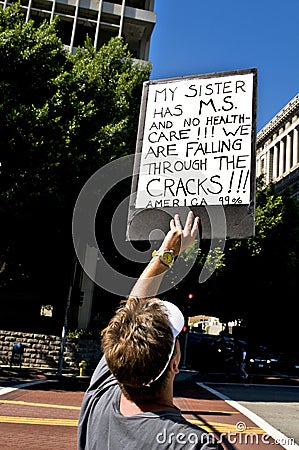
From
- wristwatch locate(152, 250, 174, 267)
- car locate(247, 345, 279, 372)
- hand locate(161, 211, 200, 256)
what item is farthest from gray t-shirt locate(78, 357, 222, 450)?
car locate(247, 345, 279, 372)

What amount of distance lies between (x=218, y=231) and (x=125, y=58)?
62.7 feet

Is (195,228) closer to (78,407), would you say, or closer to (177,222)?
(177,222)

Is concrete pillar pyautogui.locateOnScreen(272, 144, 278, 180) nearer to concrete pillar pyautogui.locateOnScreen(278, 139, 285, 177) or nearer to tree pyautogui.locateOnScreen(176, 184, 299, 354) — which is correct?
concrete pillar pyautogui.locateOnScreen(278, 139, 285, 177)

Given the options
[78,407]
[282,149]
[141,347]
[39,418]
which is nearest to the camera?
[141,347]

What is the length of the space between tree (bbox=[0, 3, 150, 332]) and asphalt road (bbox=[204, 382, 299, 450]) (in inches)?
328

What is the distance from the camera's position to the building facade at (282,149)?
1999 inches

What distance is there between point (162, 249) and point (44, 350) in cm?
1975

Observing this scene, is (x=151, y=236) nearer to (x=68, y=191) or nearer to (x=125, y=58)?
(x=68, y=191)

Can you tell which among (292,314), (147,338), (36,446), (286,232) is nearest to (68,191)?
(36,446)

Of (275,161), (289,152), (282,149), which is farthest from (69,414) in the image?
(275,161)

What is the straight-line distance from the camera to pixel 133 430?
1.59 m

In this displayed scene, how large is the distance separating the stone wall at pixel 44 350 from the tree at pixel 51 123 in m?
3.81

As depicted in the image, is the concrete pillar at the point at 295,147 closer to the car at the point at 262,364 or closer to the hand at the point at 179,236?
the car at the point at 262,364

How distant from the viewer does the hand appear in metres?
2.44
